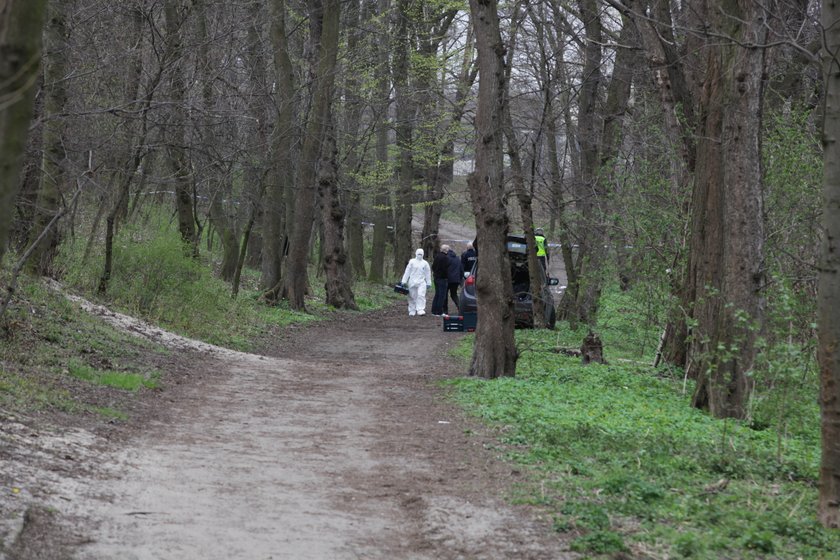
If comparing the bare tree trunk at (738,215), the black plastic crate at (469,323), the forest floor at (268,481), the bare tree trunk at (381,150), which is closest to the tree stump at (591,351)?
the forest floor at (268,481)

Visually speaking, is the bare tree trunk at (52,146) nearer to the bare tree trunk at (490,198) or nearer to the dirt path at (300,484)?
the dirt path at (300,484)

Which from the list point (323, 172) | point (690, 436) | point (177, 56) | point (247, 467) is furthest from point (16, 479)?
point (323, 172)

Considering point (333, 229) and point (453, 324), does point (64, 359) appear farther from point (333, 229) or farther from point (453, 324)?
point (333, 229)

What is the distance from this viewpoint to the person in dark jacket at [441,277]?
95.0 ft

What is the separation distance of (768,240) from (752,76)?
9.82 feet

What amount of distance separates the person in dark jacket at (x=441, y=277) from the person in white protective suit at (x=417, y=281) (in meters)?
0.29

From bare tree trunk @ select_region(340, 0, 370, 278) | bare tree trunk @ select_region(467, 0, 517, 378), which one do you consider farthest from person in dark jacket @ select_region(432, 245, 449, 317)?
bare tree trunk @ select_region(467, 0, 517, 378)

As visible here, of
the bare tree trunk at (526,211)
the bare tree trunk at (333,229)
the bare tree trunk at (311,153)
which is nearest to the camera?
the bare tree trunk at (526,211)

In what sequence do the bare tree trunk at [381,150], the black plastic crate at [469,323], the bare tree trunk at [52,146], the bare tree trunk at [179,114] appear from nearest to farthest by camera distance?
1. the bare tree trunk at [52,146]
2. the bare tree trunk at [179,114]
3. the black plastic crate at [469,323]
4. the bare tree trunk at [381,150]

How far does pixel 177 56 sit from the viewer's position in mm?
19125

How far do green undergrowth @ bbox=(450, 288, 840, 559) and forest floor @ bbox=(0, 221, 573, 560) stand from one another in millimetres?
342

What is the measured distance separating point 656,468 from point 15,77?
5.94 meters

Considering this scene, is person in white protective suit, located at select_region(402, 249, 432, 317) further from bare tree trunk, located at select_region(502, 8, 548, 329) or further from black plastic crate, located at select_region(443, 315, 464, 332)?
bare tree trunk, located at select_region(502, 8, 548, 329)

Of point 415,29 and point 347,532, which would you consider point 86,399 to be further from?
point 415,29
